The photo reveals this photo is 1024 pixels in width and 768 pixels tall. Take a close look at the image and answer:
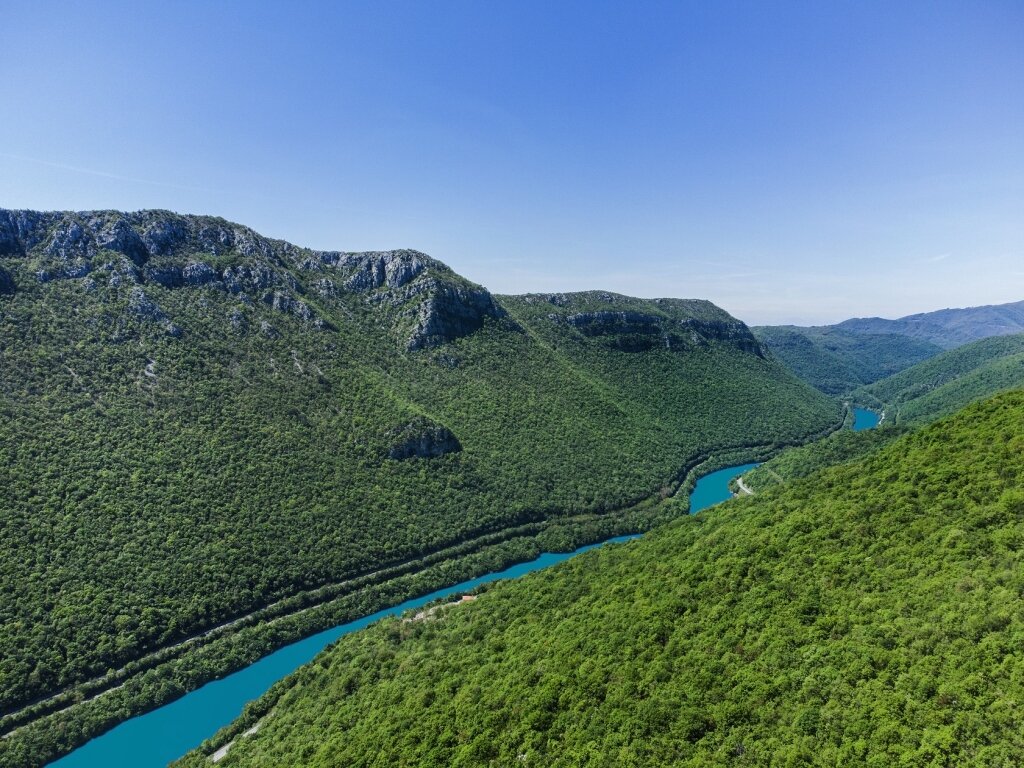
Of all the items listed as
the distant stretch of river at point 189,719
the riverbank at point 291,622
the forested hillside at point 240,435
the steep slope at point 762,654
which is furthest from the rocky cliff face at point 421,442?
the steep slope at point 762,654

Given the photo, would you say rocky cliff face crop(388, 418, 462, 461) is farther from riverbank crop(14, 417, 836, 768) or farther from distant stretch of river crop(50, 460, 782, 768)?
distant stretch of river crop(50, 460, 782, 768)

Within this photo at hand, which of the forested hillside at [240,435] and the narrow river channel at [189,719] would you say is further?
the forested hillside at [240,435]

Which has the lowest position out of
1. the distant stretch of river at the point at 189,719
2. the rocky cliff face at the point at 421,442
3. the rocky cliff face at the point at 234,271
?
the distant stretch of river at the point at 189,719

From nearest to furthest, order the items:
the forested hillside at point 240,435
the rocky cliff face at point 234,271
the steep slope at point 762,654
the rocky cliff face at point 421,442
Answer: the steep slope at point 762,654 < the forested hillside at point 240,435 < the rocky cliff face at point 234,271 < the rocky cliff face at point 421,442

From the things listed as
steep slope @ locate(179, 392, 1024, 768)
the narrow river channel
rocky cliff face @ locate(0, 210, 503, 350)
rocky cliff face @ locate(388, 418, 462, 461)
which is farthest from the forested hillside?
steep slope @ locate(179, 392, 1024, 768)

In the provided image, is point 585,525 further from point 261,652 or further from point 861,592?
point 861,592

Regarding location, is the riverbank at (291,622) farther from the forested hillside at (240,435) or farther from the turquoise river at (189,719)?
the turquoise river at (189,719)

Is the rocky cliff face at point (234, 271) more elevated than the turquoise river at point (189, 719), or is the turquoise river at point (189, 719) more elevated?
the rocky cliff face at point (234, 271)
